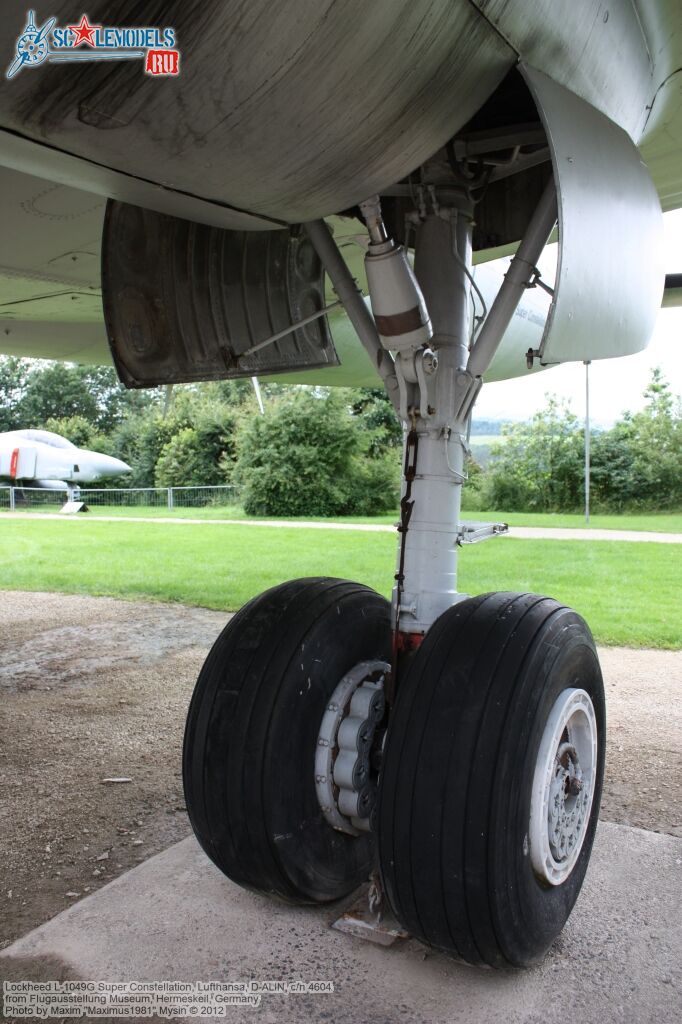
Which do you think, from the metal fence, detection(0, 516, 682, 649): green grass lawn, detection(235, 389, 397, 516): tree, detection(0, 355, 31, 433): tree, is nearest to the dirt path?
detection(0, 516, 682, 649): green grass lawn

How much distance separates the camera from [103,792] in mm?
3068

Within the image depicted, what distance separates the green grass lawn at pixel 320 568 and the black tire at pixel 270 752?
433cm

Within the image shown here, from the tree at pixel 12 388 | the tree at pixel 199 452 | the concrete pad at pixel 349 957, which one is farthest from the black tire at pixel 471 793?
the tree at pixel 12 388

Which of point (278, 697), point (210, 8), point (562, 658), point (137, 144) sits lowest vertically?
point (278, 697)

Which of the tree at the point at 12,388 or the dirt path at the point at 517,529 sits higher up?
the tree at the point at 12,388

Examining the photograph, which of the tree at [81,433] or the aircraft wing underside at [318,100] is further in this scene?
the tree at [81,433]

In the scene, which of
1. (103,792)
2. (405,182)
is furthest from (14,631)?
(405,182)

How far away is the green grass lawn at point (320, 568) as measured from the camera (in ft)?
24.4

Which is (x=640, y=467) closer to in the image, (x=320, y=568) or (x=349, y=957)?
(x=320, y=568)

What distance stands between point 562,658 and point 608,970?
29.4 inches

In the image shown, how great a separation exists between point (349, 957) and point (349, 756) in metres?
0.47

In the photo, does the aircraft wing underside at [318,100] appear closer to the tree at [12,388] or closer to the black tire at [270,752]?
the black tire at [270,752]

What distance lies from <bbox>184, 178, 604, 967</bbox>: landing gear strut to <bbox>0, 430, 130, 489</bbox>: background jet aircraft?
82.6ft

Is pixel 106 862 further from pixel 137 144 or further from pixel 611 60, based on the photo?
pixel 611 60
